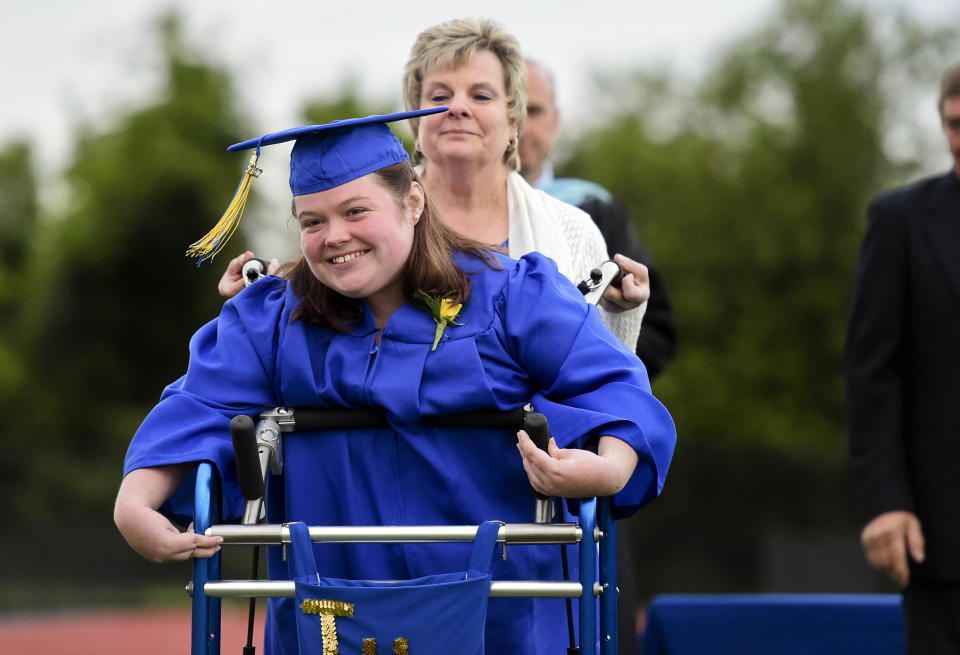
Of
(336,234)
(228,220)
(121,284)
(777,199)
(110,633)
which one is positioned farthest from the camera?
(121,284)

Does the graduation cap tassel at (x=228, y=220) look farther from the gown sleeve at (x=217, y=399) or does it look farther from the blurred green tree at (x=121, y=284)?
the blurred green tree at (x=121, y=284)

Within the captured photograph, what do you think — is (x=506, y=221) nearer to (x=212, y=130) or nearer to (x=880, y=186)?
(x=880, y=186)

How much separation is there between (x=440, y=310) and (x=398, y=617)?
754 millimetres

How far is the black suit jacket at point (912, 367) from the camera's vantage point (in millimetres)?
4277

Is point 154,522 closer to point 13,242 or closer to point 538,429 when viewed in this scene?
point 538,429

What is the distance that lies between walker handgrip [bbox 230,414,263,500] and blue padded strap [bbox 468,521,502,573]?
19.6 inches

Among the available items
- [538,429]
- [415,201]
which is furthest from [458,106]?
[538,429]

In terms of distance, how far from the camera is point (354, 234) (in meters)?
2.98

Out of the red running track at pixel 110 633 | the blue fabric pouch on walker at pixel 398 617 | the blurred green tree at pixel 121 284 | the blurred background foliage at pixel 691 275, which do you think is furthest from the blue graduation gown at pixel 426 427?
the blurred green tree at pixel 121 284

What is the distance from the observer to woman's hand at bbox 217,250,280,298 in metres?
3.54

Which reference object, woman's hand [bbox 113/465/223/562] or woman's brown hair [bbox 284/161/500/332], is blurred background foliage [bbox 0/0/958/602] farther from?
woman's hand [bbox 113/465/223/562]

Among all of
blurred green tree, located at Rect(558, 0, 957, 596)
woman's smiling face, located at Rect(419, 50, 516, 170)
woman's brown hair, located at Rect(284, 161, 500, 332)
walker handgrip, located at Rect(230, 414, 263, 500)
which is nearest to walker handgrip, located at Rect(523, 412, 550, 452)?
woman's brown hair, located at Rect(284, 161, 500, 332)

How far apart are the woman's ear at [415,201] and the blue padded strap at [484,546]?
80 centimetres

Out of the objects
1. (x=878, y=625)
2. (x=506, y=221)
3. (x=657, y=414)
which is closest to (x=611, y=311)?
(x=506, y=221)
